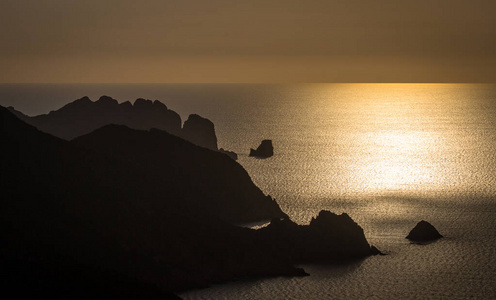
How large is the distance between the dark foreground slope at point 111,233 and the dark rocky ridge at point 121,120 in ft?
292

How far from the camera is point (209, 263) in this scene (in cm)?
7531

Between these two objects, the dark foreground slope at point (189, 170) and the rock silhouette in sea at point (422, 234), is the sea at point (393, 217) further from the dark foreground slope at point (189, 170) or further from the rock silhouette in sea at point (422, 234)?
the dark foreground slope at point (189, 170)

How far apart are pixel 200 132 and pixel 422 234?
97.7 metres

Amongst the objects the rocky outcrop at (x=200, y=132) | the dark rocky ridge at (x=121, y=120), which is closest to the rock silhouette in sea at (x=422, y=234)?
the dark rocky ridge at (x=121, y=120)

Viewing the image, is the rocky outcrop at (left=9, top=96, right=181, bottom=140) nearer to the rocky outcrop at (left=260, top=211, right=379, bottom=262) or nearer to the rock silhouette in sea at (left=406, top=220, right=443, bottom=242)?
the rock silhouette in sea at (left=406, top=220, right=443, bottom=242)

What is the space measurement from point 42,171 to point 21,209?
842 cm

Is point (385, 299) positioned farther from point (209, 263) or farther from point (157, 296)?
point (157, 296)

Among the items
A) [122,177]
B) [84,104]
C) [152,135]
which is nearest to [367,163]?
[84,104]

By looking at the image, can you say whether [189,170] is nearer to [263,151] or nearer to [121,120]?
[121,120]

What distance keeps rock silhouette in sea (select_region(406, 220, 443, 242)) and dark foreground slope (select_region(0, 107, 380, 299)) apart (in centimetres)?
1199

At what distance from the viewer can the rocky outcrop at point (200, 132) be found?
593 feet

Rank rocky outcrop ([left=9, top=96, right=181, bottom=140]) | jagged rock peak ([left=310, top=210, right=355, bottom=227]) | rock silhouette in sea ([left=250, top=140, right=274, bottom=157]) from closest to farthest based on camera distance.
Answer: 1. jagged rock peak ([left=310, top=210, right=355, bottom=227])
2. rocky outcrop ([left=9, top=96, right=181, bottom=140])
3. rock silhouette in sea ([left=250, top=140, right=274, bottom=157])

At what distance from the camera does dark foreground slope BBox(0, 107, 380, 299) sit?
2324 inches

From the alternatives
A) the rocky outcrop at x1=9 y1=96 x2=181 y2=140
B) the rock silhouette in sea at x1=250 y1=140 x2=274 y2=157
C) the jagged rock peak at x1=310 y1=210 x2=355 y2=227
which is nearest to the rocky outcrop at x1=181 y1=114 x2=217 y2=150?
the rocky outcrop at x1=9 y1=96 x2=181 y2=140
